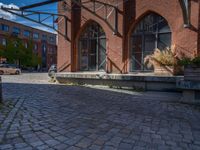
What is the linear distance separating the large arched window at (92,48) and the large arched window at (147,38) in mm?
2040

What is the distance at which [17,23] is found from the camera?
168 feet

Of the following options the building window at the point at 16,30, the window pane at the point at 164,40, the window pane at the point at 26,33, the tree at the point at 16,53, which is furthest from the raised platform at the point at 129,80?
the window pane at the point at 26,33

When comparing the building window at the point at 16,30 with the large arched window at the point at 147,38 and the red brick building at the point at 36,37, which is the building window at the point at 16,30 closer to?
the red brick building at the point at 36,37

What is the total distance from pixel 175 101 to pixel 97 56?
6.45m

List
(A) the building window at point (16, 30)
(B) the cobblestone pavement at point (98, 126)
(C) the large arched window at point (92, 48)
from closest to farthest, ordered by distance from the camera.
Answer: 1. (B) the cobblestone pavement at point (98, 126)
2. (C) the large arched window at point (92, 48)
3. (A) the building window at point (16, 30)

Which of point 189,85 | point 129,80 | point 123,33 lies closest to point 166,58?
point 129,80

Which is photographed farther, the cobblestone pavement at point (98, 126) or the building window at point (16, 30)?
the building window at point (16, 30)

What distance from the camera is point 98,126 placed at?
4.02 metres

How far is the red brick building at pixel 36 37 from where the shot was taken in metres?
47.4

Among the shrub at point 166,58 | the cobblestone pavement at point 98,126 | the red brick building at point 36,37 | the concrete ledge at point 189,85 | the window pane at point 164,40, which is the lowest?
the cobblestone pavement at point 98,126

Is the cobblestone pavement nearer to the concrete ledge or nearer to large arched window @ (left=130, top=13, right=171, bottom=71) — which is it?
the concrete ledge

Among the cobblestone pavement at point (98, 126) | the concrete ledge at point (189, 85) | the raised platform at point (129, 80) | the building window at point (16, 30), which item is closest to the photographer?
the cobblestone pavement at point (98, 126)

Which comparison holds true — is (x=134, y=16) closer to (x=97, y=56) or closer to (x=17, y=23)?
(x=97, y=56)

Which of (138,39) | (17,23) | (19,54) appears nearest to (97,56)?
Result: (138,39)
